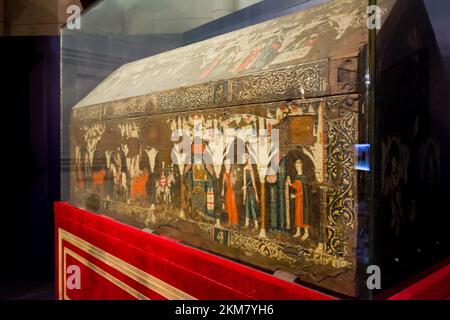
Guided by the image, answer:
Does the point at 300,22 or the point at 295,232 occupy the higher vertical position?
the point at 300,22

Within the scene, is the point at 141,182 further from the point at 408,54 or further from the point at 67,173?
the point at 408,54

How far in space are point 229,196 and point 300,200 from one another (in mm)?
397

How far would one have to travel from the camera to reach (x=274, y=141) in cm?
157

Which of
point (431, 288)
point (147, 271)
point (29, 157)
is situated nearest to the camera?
point (431, 288)

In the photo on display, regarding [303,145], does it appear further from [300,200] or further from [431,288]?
[431,288]

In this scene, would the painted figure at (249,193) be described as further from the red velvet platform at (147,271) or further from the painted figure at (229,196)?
the red velvet platform at (147,271)

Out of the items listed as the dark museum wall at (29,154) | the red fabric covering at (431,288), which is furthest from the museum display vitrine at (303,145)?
the dark museum wall at (29,154)

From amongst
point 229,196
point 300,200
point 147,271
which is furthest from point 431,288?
point 147,271

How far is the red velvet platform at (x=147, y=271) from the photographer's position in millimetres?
1474

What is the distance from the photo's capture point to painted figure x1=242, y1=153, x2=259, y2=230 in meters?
1.64

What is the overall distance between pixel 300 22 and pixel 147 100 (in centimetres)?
98

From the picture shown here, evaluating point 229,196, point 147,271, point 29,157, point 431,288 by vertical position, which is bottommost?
point 147,271

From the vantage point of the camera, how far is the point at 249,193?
1.66 metres
